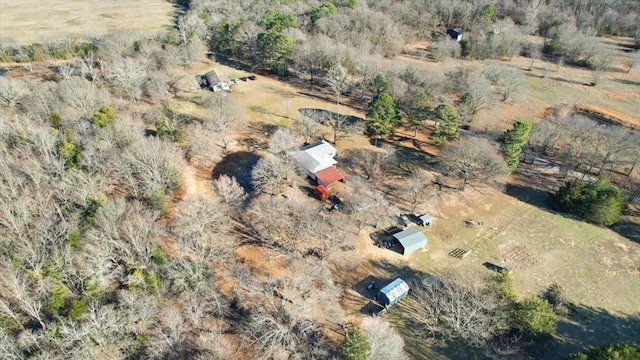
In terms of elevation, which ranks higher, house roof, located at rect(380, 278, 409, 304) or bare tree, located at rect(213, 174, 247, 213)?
bare tree, located at rect(213, 174, 247, 213)

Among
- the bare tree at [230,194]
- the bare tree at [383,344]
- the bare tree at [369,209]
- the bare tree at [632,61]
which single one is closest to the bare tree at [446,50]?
the bare tree at [632,61]

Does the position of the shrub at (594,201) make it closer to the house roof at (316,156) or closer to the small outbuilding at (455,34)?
the house roof at (316,156)

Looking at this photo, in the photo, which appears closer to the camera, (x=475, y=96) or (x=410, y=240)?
(x=410, y=240)

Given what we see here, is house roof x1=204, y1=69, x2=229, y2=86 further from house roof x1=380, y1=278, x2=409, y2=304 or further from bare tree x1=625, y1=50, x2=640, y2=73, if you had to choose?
bare tree x1=625, y1=50, x2=640, y2=73

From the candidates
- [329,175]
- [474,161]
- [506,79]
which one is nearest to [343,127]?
[329,175]

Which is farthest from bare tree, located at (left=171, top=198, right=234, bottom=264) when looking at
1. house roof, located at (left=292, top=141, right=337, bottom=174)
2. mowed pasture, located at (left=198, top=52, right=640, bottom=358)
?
house roof, located at (left=292, top=141, right=337, bottom=174)

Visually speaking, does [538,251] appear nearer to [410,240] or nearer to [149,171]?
[410,240]
